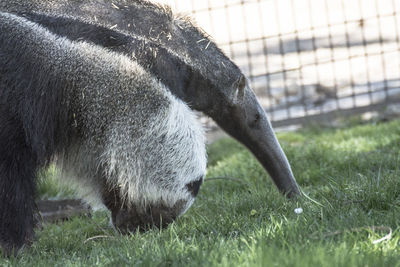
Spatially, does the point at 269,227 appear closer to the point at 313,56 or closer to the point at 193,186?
the point at 193,186

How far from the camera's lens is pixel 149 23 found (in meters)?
4.42

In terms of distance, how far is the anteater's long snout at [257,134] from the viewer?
5.05 metres

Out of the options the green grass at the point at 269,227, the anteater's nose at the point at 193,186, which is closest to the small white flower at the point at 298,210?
the green grass at the point at 269,227

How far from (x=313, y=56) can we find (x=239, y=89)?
855 cm

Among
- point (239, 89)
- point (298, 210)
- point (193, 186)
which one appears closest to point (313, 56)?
A: point (239, 89)

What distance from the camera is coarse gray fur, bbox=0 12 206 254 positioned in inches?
159

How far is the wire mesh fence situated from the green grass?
4.65 ft

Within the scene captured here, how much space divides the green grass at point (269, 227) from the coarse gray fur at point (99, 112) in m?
0.41

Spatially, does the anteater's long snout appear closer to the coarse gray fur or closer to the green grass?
the green grass

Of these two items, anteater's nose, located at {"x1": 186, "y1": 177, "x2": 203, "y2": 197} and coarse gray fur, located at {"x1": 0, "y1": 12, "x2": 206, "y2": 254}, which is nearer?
coarse gray fur, located at {"x1": 0, "y1": 12, "x2": 206, "y2": 254}

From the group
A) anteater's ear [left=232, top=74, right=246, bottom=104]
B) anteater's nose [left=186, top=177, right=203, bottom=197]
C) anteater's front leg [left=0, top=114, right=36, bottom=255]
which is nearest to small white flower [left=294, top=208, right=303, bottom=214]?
anteater's nose [left=186, top=177, right=203, bottom=197]

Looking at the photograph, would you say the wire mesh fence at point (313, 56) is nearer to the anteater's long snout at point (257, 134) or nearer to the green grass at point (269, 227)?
the anteater's long snout at point (257, 134)

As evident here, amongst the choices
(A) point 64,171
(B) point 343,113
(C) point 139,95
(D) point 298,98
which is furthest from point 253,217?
(D) point 298,98

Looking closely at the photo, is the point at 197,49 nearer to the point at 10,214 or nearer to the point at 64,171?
the point at 64,171
